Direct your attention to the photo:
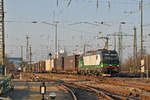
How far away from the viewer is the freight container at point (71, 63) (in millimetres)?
49031

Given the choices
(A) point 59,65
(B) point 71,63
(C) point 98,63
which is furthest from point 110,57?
(A) point 59,65

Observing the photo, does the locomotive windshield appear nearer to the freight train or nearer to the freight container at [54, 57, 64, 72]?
the freight train

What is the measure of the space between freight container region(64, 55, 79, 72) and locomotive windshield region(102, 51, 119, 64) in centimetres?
1365

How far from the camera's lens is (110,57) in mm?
35125

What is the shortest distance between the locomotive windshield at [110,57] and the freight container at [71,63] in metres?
13.7

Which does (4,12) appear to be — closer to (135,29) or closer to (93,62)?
(93,62)

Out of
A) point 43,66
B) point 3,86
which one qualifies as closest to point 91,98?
point 3,86

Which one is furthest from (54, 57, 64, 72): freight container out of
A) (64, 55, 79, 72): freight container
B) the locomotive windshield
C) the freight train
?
the locomotive windshield

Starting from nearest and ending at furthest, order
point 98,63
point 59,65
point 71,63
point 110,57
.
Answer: point 110,57 → point 98,63 → point 71,63 → point 59,65

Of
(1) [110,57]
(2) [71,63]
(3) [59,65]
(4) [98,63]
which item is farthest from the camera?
(3) [59,65]

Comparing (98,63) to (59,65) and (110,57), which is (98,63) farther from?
(59,65)

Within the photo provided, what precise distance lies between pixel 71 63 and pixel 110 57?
17195 millimetres

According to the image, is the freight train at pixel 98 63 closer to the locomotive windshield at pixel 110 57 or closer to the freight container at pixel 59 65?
the locomotive windshield at pixel 110 57

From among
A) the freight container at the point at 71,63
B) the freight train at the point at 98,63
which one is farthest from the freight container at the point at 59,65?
the freight train at the point at 98,63
